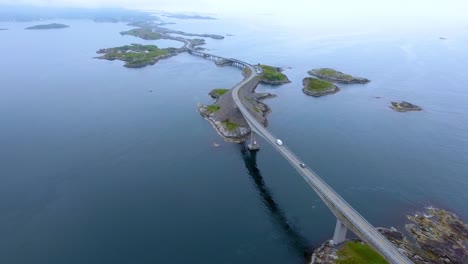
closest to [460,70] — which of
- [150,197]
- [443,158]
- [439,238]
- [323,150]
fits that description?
[443,158]

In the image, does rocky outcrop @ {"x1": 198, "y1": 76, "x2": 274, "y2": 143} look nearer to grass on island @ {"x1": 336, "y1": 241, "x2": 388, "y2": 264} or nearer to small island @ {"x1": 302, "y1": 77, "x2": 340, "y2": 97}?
small island @ {"x1": 302, "y1": 77, "x2": 340, "y2": 97}

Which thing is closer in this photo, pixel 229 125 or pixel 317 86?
pixel 229 125

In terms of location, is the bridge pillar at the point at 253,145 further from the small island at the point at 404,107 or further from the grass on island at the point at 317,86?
the small island at the point at 404,107

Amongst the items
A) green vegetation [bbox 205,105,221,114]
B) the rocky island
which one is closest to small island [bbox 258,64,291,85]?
green vegetation [bbox 205,105,221,114]

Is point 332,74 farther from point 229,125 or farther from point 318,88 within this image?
point 229,125

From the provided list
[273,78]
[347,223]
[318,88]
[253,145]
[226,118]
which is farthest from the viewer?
[273,78]

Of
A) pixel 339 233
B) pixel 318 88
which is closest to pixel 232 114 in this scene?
pixel 318 88
